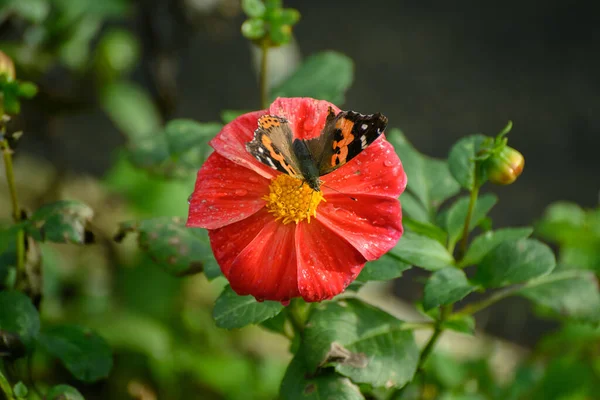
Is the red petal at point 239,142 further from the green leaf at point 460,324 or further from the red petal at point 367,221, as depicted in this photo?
the green leaf at point 460,324

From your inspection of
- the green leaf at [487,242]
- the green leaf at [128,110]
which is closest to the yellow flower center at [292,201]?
the green leaf at [487,242]

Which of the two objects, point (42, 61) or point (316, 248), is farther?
point (42, 61)

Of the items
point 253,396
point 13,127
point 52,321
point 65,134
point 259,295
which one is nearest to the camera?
point 259,295

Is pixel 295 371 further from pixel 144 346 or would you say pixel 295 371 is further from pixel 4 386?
pixel 144 346

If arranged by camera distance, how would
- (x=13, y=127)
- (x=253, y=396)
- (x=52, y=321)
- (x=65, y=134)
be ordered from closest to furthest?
1. (x=13, y=127)
2. (x=253, y=396)
3. (x=52, y=321)
4. (x=65, y=134)

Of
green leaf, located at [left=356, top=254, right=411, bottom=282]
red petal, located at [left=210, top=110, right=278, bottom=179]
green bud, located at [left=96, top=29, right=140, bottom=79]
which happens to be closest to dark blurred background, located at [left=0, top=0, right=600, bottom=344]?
green bud, located at [left=96, top=29, right=140, bottom=79]

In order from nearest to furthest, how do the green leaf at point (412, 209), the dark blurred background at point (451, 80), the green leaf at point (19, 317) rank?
the green leaf at point (19, 317), the green leaf at point (412, 209), the dark blurred background at point (451, 80)

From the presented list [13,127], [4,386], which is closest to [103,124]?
[13,127]

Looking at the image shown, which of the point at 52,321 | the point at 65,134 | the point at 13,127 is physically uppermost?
the point at 13,127

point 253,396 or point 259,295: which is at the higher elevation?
point 259,295
